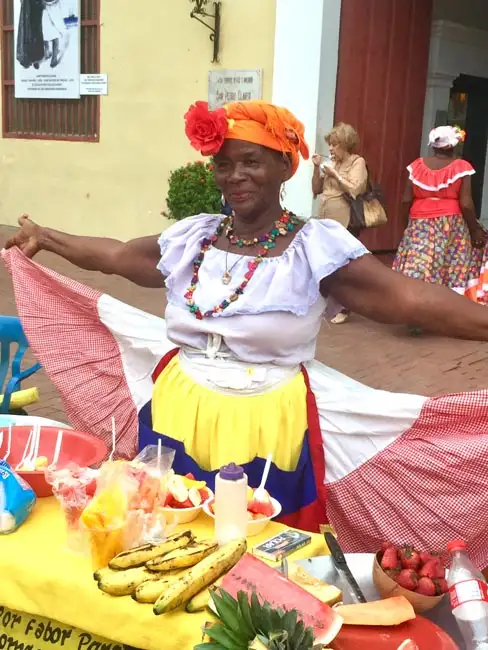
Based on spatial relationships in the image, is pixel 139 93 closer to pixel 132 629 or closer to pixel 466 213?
pixel 466 213

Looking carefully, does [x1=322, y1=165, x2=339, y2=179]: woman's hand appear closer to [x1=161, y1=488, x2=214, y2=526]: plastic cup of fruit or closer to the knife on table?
[x1=161, y1=488, x2=214, y2=526]: plastic cup of fruit

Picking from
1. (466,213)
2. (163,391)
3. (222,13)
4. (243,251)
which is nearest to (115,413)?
(163,391)

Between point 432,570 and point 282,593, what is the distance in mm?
441

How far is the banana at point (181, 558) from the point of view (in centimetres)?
185

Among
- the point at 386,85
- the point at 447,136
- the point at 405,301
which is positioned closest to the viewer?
the point at 405,301

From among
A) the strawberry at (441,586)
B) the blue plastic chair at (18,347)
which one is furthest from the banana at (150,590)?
the blue plastic chair at (18,347)

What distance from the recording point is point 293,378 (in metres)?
2.62

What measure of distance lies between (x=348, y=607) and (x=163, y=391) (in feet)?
3.79

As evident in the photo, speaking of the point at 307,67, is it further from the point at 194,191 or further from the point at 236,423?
the point at 236,423

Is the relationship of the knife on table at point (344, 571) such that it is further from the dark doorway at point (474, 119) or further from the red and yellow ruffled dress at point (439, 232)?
the dark doorway at point (474, 119)

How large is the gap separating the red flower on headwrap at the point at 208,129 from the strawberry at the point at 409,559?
4.23 ft

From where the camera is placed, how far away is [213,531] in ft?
7.07

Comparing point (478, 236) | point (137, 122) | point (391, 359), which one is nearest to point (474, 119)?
point (478, 236)

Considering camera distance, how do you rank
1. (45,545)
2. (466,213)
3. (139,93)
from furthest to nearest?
(139,93)
(466,213)
(45,545)
